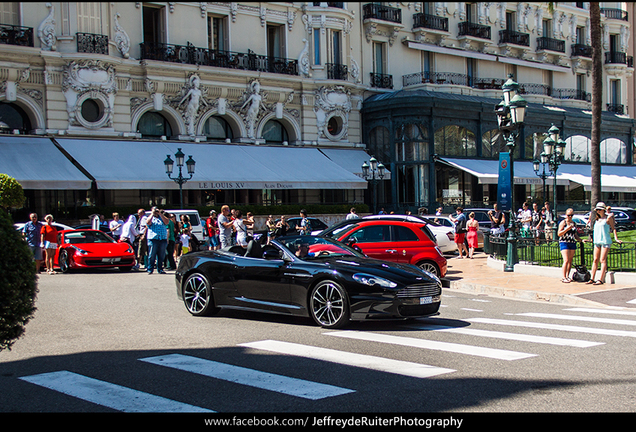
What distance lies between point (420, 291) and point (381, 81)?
104ft

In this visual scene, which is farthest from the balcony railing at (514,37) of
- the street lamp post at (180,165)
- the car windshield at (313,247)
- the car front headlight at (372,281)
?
the car front headlight at (372,281)

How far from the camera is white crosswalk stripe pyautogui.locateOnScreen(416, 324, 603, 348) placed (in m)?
8.50

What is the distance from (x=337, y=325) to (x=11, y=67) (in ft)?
77.6

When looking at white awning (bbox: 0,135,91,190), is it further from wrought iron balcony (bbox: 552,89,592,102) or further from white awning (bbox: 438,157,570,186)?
wrought iron balcony (bbox: 552,89,592,102)

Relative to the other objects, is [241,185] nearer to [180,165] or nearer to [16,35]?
[180,165]

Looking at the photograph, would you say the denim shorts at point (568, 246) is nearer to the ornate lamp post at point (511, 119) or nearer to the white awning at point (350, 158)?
the ornate lamp post at point (511, 119)

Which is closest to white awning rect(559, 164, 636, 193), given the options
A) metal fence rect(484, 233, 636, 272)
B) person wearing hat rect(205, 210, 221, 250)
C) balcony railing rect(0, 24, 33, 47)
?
metal fence rect(484, 233, 636, 272)

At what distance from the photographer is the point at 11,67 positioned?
27.8m

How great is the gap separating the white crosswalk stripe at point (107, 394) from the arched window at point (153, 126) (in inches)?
1053

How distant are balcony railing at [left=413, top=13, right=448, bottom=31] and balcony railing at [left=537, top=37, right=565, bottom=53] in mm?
9315

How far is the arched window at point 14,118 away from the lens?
28734 millimetres

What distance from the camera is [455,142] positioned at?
39.2 m
